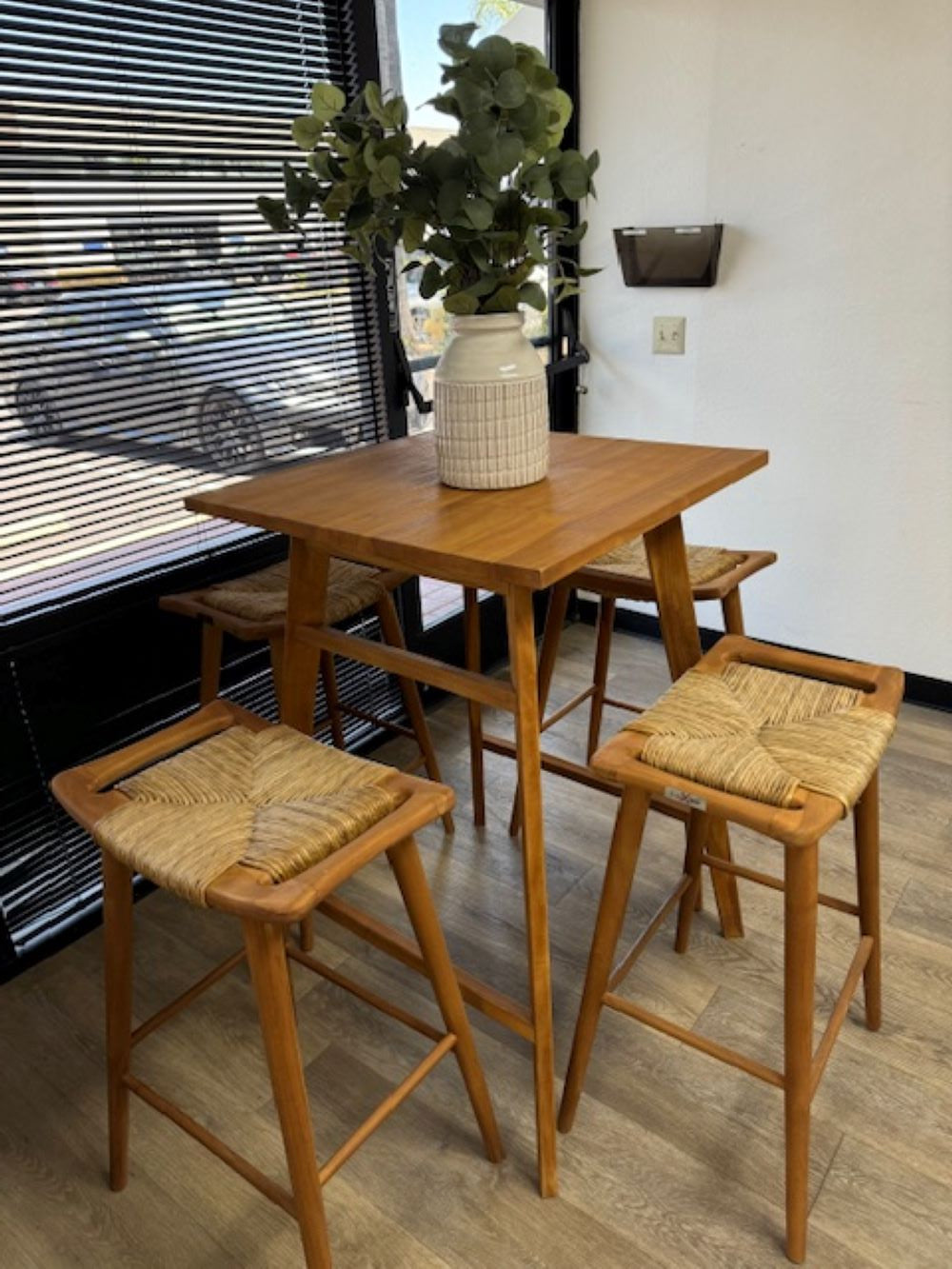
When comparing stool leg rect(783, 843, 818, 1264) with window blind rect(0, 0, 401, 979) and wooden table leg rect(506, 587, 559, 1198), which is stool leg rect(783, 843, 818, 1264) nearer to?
wooden table leg rect(506, 587, 559, 1198)

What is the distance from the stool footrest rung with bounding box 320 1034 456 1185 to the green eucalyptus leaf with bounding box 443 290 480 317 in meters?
1.03

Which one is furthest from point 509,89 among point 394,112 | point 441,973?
point 441,973

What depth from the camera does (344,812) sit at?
1.09 metres

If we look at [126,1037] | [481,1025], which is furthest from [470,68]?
[481,1025]

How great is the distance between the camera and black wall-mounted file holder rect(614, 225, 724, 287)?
8.29 feet

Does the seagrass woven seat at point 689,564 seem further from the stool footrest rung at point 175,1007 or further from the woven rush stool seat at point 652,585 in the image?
the stool footrest rung at point 175,1007

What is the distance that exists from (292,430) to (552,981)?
1.40m

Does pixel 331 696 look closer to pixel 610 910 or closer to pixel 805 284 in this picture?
pixel 610 910

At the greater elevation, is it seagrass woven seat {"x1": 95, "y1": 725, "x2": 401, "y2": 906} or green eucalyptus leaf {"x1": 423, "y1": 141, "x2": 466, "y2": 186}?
green eucalyptus leaf {"x1": 423, "y1": 141, "x2": 466, "y2": 186}

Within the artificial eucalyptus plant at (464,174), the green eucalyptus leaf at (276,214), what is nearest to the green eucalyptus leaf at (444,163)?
the artificial eucalyptus plant at (464,174)

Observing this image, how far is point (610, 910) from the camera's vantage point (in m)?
1.28

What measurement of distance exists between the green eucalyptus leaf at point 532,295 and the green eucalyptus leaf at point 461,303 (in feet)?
0.23

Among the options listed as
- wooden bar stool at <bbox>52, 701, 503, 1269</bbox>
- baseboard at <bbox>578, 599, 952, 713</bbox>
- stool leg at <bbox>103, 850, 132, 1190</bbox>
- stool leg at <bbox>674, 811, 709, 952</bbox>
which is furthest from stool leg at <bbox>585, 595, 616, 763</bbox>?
stool leg at <bbox>103, 850, 132, 1190</bbox>

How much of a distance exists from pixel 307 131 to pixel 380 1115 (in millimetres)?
1310
